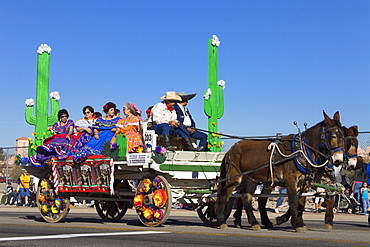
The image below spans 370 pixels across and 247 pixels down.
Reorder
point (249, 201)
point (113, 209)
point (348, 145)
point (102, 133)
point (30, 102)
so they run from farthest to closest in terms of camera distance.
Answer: point (30, 102) → point (113, 209) → point (102, 133) → point (249, 201) → point (348, 145)

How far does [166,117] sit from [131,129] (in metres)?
0.99

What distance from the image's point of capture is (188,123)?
46.8ft

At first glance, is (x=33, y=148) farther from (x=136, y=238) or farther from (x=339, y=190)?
(x=339, y=190)

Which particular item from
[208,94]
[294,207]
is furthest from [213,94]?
[294,207]

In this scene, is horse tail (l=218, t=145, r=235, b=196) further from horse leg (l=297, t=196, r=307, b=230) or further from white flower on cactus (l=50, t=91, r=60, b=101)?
white flower on cactus (l=50, t=91, r=60, b=101)

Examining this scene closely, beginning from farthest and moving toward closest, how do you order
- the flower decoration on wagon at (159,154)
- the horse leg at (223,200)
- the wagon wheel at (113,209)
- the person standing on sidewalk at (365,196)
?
1. the person standing on sidewalk at (365,196)
2. the wagon wheel at (113,209)
3. the horse leg at (223,200)
4. the flower decoration on wagon at (159,154)

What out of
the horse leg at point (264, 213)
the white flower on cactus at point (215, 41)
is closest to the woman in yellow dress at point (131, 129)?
the horse leg at point (264, 213)

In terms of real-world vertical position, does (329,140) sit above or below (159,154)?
above

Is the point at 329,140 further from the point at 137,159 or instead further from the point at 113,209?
the point at 113,209

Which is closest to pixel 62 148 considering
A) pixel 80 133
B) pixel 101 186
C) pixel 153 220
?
pixel 80 133

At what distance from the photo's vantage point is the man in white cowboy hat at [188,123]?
1364 centimetres

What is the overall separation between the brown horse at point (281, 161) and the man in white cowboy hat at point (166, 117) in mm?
1256

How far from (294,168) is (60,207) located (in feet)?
18.1

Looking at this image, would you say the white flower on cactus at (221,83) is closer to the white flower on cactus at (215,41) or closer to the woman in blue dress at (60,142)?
the white flower on cactus at (215,41)
